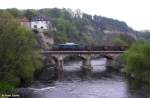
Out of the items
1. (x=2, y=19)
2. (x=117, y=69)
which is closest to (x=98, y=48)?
(x=117, y=69)

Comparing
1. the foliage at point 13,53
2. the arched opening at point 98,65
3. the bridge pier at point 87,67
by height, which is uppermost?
the foliage at point 13,53

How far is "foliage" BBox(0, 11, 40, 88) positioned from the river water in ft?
10.8

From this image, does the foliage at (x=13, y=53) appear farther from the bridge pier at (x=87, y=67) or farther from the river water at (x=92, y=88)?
the bridge pier at (x=87, y=67)

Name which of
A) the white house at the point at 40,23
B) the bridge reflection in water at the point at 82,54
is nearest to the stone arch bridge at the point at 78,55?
the bridge reflection in water at the point at 82,54

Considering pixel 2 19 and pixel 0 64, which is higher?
pixel 2 19

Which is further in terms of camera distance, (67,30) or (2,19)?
(67,30)

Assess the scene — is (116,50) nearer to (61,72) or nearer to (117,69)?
(117,69)

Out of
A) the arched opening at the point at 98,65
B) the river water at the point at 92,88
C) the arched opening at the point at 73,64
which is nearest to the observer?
the river water at the point at 92,88

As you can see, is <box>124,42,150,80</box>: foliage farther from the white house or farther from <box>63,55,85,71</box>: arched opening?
the white house

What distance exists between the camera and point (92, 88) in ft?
243

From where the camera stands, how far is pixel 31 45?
260ft

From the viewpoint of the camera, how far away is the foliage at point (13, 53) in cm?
7149

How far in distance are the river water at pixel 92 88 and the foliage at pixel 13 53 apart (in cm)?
331

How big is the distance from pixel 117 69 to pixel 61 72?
41.4ft
